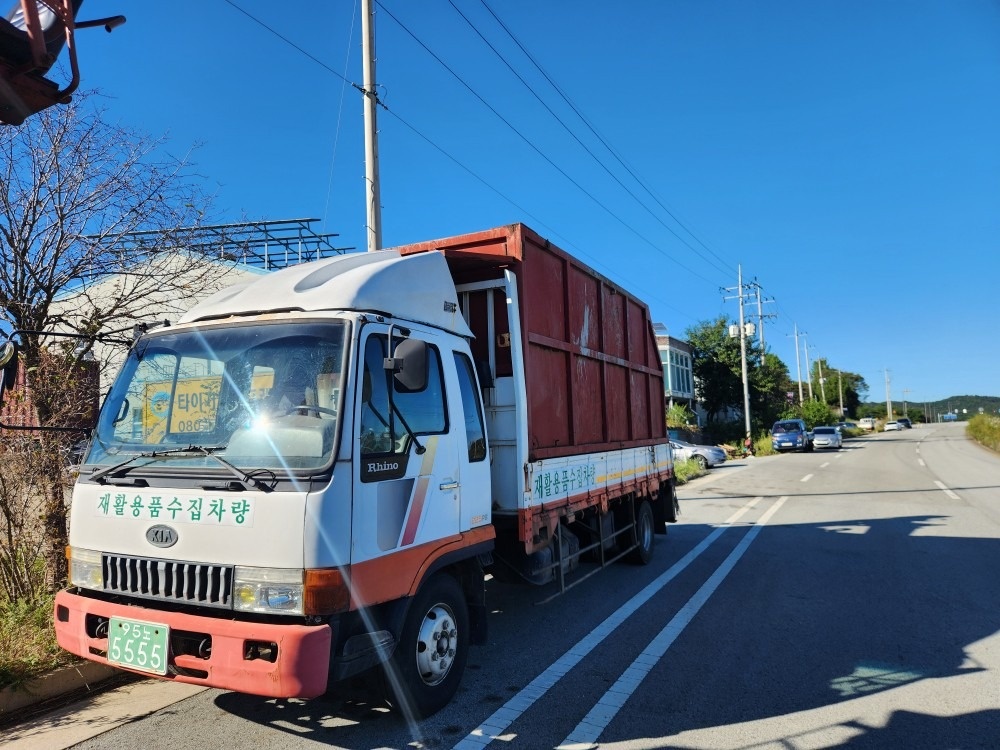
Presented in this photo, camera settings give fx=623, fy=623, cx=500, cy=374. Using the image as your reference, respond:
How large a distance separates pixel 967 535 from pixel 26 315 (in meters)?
12.6

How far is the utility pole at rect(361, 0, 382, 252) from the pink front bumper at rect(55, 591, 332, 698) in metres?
5.89

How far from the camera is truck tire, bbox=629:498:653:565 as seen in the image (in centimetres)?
796

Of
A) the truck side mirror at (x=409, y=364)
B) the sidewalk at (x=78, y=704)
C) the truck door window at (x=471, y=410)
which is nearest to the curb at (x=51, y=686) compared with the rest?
the sidewalk at (x=78, y=704)

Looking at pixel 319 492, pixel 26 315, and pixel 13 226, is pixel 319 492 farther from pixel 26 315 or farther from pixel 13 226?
pixel 13 226

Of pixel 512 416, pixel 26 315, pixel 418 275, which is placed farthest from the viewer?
pixel 26 315

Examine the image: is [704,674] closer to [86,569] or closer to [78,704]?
[86,569]

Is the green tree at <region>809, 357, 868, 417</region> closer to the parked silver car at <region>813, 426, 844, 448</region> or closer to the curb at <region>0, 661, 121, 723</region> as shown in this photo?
the parked silver car at <region>813, 426, 844, 448</region>

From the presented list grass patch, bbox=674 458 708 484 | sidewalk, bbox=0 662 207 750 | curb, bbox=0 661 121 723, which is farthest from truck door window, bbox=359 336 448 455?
grass patch, bbox=674 458 708 484

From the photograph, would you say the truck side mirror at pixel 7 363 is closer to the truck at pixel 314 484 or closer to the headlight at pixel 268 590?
the truck at pixel 314 484

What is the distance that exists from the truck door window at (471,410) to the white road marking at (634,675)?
1.82 meters

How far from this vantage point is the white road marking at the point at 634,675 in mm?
3680

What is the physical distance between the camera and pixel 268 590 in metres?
3.08

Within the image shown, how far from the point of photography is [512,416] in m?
4.97

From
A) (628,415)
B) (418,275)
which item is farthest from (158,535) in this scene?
(628,415)
